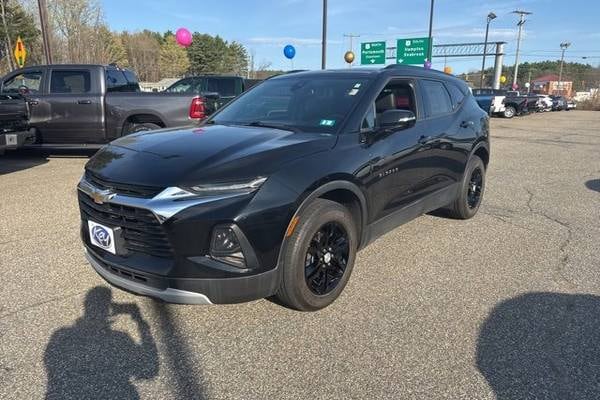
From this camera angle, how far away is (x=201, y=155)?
120 inches

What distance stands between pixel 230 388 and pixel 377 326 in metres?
1.13

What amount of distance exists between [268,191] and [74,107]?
25.4 feet

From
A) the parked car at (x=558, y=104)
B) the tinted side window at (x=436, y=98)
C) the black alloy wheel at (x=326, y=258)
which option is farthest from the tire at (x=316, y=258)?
the parked car at (x=558, y=104)

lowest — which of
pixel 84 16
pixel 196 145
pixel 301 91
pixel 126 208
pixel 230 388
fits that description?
pixel 230 388

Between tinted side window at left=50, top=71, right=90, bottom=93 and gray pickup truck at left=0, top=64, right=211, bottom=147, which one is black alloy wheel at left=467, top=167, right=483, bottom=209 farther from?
tinted side window at left=50, top=71, right=90, bottom=93

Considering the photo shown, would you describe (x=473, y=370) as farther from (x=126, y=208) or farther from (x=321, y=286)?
(x=126, y=208)

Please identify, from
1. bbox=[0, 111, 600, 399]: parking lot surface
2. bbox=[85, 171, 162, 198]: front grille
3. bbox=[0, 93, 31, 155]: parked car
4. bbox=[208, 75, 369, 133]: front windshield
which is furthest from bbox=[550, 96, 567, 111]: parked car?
bbox=[85, 171, 162, 198]: front grille

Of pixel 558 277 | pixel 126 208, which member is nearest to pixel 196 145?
pixel 126 208

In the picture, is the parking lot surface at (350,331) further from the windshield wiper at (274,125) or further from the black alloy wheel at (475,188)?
the windshield wiper at (274,125)

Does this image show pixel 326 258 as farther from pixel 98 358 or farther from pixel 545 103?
pixel 545 103

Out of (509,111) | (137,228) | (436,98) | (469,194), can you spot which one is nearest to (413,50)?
(509,111)

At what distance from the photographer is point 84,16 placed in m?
34.8

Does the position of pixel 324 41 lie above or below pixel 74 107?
above

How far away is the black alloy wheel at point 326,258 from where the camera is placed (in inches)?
130
